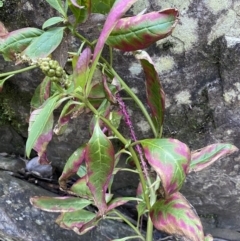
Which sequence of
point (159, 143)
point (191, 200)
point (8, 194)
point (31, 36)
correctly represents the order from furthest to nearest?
1. point (191, 200)
2. point (8, 194)
3. point (31, 36)
4. point (159, 143)

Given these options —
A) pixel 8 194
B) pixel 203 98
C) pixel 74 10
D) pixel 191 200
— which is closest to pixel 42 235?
pixel 8 194

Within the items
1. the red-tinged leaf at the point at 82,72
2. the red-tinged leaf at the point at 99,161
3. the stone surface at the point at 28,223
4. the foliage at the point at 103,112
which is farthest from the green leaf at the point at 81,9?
the stone surface at the point at 28,223

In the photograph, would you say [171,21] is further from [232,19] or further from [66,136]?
Answer: [66,136]

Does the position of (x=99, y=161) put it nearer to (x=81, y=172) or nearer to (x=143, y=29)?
(x=143, y=29)

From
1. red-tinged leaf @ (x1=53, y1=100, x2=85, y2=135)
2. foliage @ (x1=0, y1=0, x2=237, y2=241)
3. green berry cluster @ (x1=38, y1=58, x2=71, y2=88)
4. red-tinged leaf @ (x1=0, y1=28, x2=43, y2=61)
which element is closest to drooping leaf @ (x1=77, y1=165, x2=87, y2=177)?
foliage @ (x1=0, y1=0, x2=237, y2=241)

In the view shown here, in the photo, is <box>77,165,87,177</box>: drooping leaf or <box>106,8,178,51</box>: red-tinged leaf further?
<box>77,165,87,177</box>: drooping leaf

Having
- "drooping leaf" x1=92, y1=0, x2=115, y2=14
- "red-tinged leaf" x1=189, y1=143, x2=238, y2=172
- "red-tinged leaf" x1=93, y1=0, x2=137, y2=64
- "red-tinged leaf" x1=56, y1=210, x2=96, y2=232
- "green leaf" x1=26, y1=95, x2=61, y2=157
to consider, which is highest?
"red-tinged leaf" x1=93, y1=0, x2=137, y2=64

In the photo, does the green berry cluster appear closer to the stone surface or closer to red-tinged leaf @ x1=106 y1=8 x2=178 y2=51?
red-tinged leaf @ x1=106 y1=8 x2=178 y2=51

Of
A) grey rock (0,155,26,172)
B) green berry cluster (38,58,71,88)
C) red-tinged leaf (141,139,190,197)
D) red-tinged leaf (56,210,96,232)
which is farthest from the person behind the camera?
grey rock (0,155,26,172)
